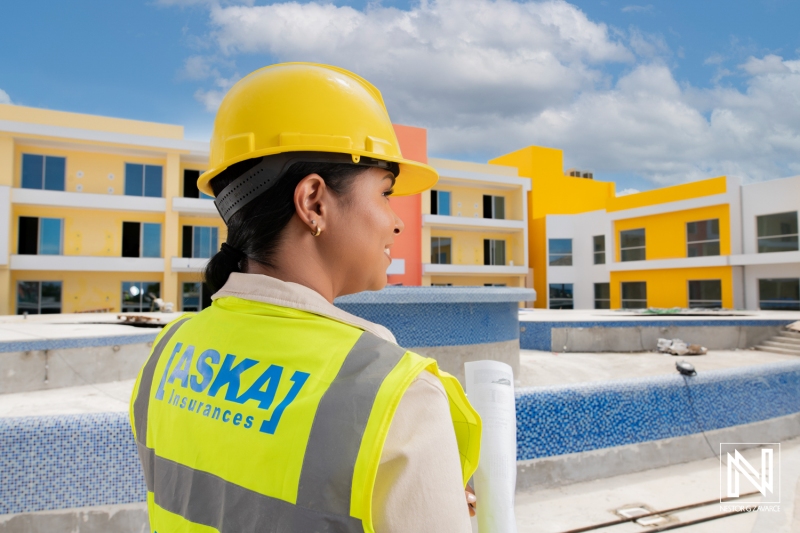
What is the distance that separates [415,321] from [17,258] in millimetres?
19829

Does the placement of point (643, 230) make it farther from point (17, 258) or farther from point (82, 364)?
point (17, 258)

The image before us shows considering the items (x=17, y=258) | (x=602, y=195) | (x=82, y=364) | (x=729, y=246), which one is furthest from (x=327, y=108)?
(x=602, y=195)

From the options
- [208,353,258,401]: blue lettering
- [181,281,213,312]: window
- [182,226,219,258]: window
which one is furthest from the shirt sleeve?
[182,226,219,258]: window

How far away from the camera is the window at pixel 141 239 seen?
74.6ft

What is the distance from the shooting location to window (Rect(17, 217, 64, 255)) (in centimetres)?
2142

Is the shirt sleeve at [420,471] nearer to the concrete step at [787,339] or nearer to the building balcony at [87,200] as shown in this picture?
the concrete step at [787,339]

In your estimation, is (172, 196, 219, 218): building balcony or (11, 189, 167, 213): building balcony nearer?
(11, 189, 167, 213): building balcony

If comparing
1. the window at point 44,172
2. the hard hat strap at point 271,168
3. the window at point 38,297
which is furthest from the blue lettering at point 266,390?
the window at point 44,172

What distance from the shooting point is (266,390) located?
879 mm

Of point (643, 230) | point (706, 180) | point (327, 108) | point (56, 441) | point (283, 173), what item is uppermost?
point (706, 180)

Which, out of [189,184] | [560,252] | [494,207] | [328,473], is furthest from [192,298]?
[328,473]

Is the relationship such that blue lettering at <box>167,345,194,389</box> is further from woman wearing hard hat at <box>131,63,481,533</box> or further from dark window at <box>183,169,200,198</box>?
dark window at <box>183,169,200,198</box>

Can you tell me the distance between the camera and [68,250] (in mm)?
21922

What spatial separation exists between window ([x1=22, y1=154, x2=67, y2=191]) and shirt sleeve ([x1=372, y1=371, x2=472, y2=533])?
2543 centimetres
